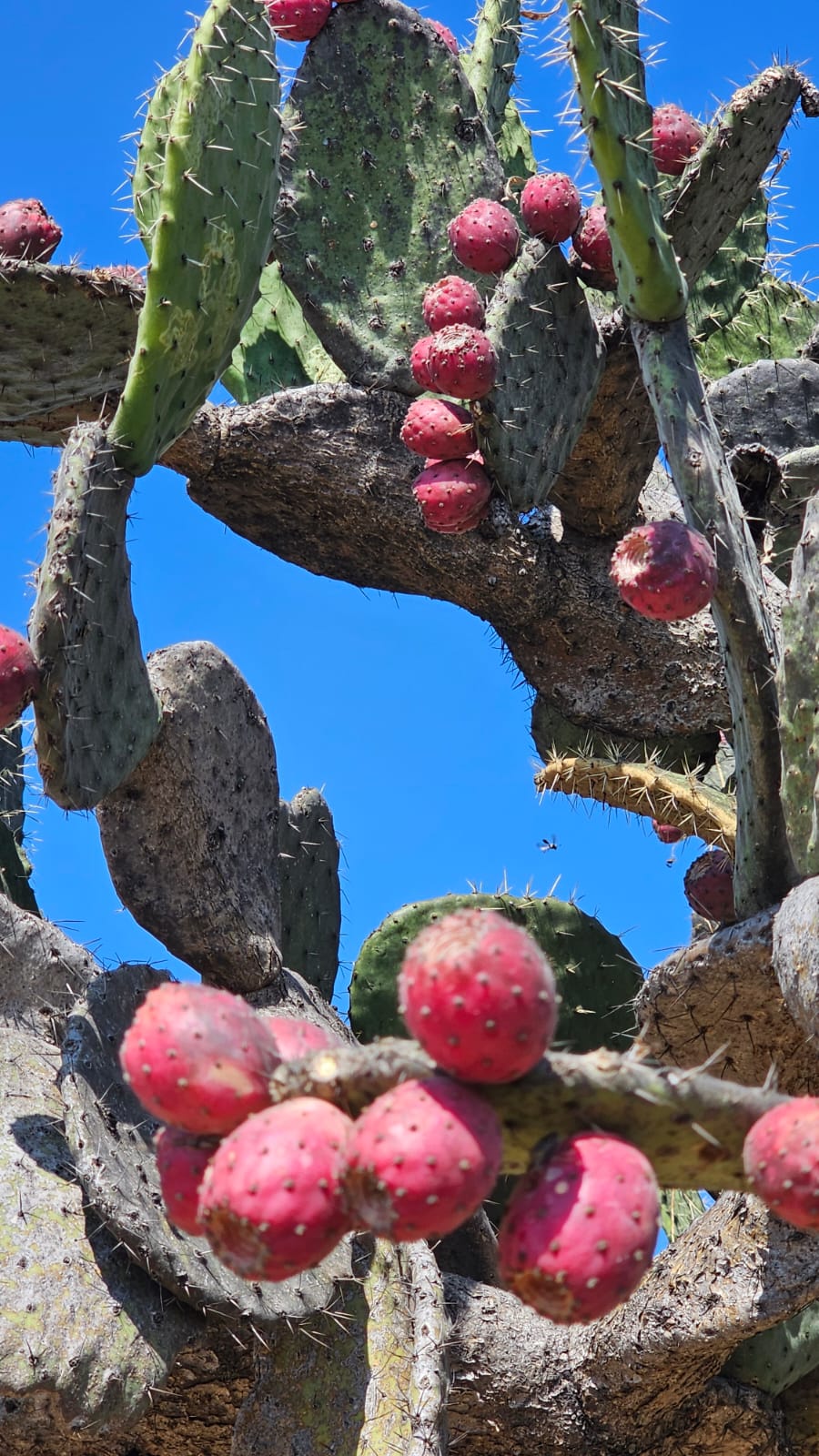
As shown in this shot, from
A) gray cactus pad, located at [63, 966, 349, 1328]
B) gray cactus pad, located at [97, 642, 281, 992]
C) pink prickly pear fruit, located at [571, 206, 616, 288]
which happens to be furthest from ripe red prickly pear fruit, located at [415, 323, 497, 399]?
gray cactus pad, located at [63, 966, 349, 1328]

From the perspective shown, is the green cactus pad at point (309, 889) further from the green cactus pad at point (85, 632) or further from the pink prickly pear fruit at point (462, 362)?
the pink prickly pear fruit at point (462, 362)

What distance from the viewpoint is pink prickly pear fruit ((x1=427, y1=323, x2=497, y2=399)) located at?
349 centimetres

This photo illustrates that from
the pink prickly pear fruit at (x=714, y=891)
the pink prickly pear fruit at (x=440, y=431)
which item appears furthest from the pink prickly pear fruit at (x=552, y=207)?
the pink prickly pear fruit at (x=714, y=891)

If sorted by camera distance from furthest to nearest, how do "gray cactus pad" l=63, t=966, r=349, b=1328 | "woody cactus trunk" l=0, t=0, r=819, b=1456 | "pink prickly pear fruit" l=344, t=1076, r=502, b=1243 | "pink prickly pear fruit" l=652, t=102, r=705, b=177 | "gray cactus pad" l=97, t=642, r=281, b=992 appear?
"pink prickly pear fruit" l=652, t=102, r=705, b=177, "gray cactus pad" l=97, t=642, r=281, b=992, "woody cactus trunk" l=0, t=0, r=819, b=1456, "gray cactus pad" l=63, t=966, r=349, b=1328, "pink prickly pear fruit" l=344, t=1076, r=502, b=1243

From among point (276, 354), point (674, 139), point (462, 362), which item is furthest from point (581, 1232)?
point (276, 354)

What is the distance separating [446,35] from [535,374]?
1357 mm

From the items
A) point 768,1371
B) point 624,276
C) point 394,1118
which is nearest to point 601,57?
point 624,276

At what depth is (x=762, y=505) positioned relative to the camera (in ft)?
12.3

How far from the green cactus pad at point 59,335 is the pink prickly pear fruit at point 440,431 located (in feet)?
2.19

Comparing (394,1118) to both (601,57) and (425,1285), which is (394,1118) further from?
(601,57)

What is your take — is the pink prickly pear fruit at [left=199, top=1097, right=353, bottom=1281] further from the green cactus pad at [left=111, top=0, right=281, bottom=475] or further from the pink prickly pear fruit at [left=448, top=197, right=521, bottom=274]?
the pink prickly pear fruit at [left=448, top=197, right=521, bottom=274]

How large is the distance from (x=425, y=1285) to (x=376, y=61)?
9.57 feet

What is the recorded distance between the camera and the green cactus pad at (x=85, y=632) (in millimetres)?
2775

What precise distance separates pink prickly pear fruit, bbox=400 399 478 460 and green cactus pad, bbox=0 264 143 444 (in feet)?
2.19
